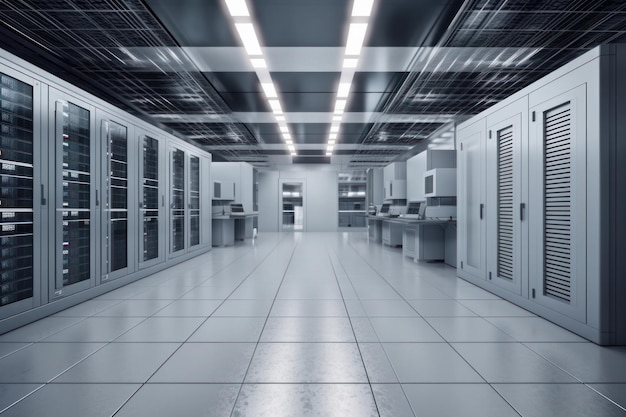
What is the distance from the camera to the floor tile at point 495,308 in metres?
3.70

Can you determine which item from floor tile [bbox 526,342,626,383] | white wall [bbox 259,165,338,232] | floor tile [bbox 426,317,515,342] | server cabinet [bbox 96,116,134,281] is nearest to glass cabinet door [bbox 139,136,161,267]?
server cabinet [bbox 96,116,134,281]

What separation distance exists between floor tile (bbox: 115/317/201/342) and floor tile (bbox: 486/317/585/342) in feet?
9.87

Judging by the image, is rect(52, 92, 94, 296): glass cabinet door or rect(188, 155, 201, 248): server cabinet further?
rect(188, 155, 201, 248): server cabinet

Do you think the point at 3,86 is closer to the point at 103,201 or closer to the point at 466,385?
the point at 103,201

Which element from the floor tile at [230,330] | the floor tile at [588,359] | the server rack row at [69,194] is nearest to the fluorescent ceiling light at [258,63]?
the server rack row at [69,194]

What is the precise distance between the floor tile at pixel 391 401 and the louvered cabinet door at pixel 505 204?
8.67 feet

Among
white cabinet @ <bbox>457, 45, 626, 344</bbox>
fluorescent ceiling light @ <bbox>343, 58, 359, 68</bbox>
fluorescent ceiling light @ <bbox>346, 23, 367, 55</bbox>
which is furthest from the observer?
fluorescent ceiling light @ <bbox>343, 58, 359, 68</bbox>

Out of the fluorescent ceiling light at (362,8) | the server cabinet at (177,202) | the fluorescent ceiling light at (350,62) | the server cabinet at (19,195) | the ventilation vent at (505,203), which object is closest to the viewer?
the server cabinet at (19,195)

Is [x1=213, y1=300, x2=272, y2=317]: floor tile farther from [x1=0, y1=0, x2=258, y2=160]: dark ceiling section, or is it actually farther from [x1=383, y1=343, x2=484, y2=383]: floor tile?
[x1=0, y1=0, x2=258, y2=160]: dark ceiling section

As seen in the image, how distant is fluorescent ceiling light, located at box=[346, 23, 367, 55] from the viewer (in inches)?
176

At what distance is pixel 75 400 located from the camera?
2037 mm

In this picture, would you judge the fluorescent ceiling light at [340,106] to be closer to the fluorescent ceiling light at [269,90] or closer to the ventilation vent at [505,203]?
the fluorescent ceiling light at [269,90]

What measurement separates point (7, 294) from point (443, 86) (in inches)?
260

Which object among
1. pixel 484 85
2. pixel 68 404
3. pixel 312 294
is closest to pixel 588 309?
pixel 312 294
